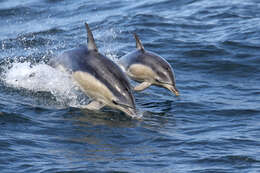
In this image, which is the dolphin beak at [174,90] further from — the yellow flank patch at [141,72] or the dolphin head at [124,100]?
the dolphin head at [124,100]

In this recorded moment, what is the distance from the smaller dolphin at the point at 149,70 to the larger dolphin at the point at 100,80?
1.63 metres

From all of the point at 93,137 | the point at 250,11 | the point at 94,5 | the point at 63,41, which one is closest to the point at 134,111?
the point at 93,137

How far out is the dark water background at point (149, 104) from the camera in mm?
7730

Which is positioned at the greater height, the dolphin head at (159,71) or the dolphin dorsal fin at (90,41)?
the dolphin dorsal fin at (90,41)

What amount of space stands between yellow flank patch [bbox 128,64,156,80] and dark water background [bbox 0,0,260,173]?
1.51ft

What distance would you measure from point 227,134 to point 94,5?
49.1 feet

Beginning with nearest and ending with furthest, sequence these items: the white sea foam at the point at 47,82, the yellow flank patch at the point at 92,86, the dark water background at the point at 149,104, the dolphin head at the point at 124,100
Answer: the dark water background at the point at 149,104
the dolphin head at the point at 124,100
the yellow flank patch at the point at 92,86
the white sea foam at the point at 47,82

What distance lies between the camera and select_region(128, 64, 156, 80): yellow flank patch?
1109 centimetres

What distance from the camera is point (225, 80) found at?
1267cm

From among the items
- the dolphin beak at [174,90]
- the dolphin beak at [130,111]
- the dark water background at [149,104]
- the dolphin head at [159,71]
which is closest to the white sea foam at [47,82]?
the dark water background at [149,104]

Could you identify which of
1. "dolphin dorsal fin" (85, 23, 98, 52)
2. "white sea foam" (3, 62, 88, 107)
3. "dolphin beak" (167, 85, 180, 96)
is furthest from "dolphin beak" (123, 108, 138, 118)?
"dolphin beak" (167, 85, 180, 96)

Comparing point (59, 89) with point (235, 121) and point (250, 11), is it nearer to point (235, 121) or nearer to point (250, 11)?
point (235, 121)

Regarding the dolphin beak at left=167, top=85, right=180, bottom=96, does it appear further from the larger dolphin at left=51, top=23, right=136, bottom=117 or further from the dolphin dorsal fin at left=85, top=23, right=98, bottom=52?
the dolphin dorsal fin at left=85, top=23, right=98, bottom=52

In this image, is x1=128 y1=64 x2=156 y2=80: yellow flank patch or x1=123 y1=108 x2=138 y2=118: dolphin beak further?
x1=128 y1=64 x2=156 y2=80: yellow flank patch
